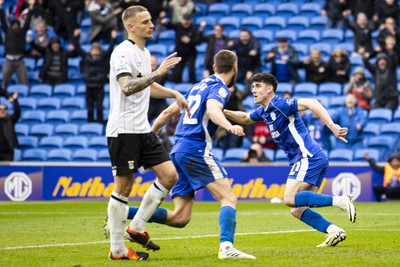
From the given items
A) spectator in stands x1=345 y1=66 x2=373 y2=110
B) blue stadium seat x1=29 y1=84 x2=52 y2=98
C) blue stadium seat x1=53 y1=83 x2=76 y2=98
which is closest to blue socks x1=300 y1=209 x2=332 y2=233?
spectator in stands x1=345 y1=66 x2=373 y2=110

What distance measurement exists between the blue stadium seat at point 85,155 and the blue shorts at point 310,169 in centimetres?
1365

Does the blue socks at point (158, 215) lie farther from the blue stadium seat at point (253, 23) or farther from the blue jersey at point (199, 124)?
the blue stadium seat at point (253, 23)

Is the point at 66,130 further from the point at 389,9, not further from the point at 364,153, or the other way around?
the point at 389,9

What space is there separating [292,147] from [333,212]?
6.65 m

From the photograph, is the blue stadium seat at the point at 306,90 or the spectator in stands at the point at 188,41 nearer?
the blue stadium seat at the point at 306,90

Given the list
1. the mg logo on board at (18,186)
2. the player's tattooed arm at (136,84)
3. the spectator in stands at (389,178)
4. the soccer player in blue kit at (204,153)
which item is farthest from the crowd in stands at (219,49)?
the player's tattooed arm at (136,84)

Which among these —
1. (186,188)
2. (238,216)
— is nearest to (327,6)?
(238,216)

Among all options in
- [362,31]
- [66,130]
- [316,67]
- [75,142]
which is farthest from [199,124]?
[66,130]

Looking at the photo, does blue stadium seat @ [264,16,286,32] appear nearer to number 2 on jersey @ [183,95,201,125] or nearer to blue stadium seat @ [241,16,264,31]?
blue stadium seat @ [241,16,264,31]

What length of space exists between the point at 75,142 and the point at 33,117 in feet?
6.19

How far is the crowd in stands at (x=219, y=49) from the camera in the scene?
21.8m

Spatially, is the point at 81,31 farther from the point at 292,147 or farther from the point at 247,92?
the point at 292,147

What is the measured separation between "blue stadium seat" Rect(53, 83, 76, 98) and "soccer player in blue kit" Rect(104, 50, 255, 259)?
55.6 feet

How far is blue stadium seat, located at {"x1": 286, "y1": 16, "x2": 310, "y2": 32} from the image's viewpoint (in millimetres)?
25625
